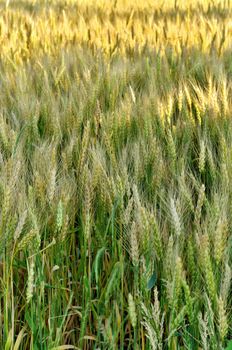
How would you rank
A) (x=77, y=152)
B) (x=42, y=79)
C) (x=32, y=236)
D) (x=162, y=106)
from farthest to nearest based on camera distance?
(x=42, y=79) < (x=162, y=106) < (x=77, y=152) < (x=32, y=236)

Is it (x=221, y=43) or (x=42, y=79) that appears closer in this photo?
(x=42, y=79)

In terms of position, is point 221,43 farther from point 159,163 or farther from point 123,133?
point 159,163

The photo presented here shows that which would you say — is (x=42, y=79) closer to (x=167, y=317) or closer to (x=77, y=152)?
(x=77, y=152)

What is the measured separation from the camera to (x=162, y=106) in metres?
1.35

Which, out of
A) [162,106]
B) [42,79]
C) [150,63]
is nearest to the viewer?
[162,106]

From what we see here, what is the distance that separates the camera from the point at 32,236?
2.65 ft

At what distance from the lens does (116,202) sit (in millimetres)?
954

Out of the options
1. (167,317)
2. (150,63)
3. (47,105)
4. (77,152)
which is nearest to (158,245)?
(167,317)

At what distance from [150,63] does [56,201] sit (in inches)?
43.3

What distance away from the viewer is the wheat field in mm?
793

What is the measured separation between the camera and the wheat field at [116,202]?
31.2 inches

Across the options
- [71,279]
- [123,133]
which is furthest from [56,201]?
[123,133]

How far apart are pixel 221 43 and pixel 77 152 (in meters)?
1.20

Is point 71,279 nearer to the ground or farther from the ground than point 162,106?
nearer to the ground
